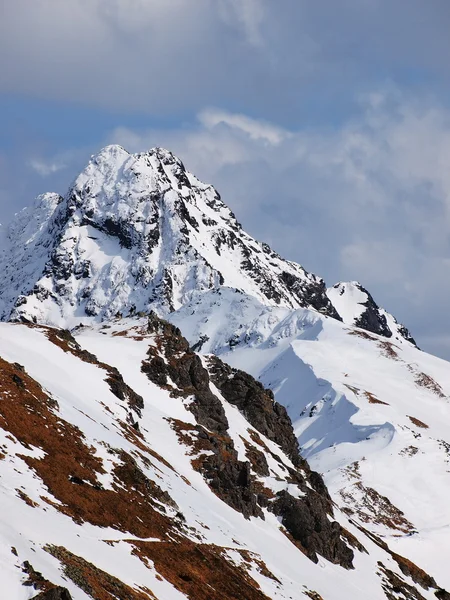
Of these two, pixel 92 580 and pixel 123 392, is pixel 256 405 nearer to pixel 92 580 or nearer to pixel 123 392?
pixel 123 392

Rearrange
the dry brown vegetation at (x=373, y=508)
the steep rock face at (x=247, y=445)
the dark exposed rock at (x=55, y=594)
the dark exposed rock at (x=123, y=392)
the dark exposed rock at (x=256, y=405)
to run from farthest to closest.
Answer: the dry brown vegetation at (x=373, y=508), the dark exposed rock at (x=256, y=405), the dark exposed rock at (x=123, y=392), the steep rock face at (x=247, y=445), the dark exposed rock at (x=55, y=594)

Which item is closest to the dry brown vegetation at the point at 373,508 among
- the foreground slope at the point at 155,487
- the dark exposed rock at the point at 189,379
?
the foreground slope at the point at 155,487

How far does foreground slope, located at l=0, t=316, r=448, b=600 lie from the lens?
1622 inches

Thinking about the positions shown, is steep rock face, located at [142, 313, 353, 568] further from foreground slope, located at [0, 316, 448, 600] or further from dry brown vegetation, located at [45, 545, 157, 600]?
dry brown vegetation, located at [45, 545, 157, 600]

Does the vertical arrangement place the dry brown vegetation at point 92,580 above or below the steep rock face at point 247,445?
below

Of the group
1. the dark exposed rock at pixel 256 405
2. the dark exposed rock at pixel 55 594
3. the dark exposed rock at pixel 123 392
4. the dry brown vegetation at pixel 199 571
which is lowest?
the dark exposed rock at pixel 55 594

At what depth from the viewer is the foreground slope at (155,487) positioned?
4119cm

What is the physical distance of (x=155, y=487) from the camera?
62375 millimetres

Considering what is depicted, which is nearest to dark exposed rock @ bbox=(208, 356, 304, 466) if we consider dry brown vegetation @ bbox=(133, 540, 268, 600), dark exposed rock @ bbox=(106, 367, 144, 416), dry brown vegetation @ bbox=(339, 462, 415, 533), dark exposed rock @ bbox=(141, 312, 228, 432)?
dark exposed rock @ bbox=(141, 312, 228, 432)

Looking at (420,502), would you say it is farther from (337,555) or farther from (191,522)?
(191,522)

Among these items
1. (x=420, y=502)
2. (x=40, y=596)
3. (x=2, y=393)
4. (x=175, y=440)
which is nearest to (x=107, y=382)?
(x=175, y=440)

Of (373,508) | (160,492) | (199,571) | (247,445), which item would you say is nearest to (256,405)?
(247,445)

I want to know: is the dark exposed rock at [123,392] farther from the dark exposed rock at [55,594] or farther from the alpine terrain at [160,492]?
the dark exposed rock at [55,594]

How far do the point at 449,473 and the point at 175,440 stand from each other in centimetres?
10534
